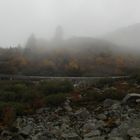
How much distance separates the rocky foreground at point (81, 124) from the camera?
16672 mm

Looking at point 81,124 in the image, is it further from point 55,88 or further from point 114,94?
point 55,88

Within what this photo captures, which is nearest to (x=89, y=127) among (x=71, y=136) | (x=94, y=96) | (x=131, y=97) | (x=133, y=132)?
(x=71, y=136)

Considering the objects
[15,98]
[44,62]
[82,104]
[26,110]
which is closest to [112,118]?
[82,104]

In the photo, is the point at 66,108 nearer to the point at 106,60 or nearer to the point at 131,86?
the point at 131,86

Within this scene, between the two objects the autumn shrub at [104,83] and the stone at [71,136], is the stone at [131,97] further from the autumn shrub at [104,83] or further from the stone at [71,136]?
the autumn shrub at [104,83]

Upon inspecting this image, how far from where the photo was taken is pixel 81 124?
60.5ft

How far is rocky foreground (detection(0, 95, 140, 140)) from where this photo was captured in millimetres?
16672

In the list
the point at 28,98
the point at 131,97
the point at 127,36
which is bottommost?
the point at 28,98

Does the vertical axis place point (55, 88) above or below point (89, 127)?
above

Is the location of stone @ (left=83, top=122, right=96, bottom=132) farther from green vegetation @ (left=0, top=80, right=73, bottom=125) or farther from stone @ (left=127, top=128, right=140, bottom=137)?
green vegetation @ (left=0, top=80, right=73, bottom=125)

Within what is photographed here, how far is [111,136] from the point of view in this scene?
16375 mm

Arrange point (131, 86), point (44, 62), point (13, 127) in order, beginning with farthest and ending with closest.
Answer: point (44, 62) → point (131, 86) → point (13, 127)

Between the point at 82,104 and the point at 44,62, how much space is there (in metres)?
32.8

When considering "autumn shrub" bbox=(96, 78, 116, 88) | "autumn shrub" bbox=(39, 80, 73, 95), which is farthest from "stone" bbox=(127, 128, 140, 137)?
"autumn shrub" bbox=(96, 78, 116, 88)
